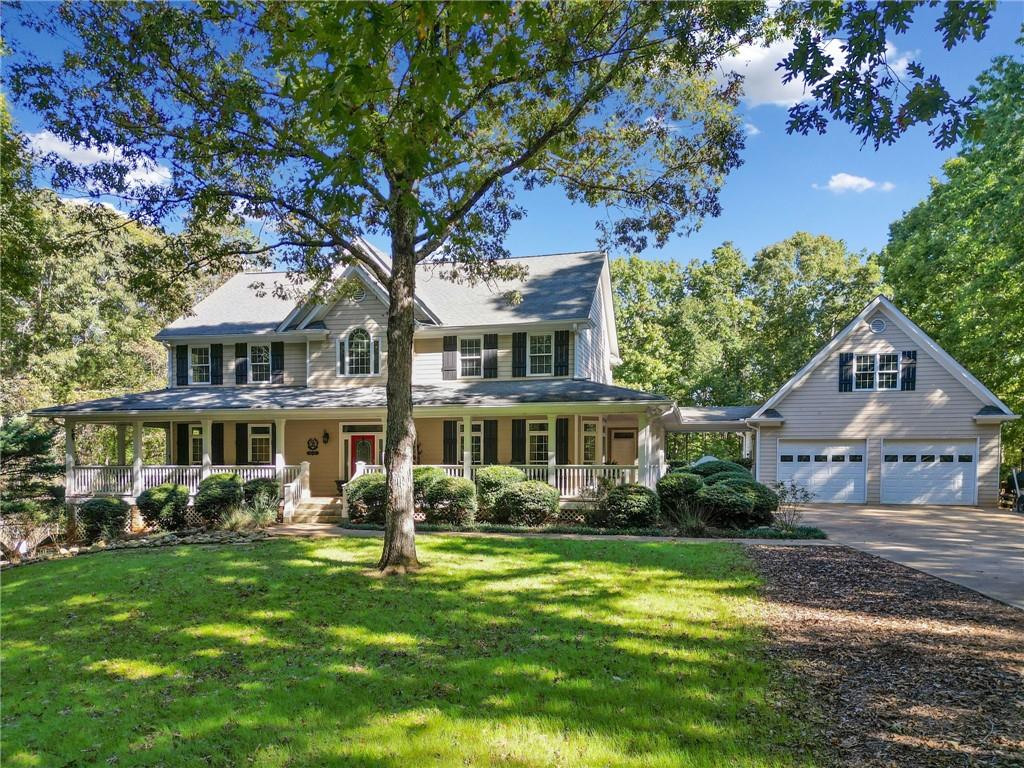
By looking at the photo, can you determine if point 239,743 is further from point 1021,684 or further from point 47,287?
point 47,287

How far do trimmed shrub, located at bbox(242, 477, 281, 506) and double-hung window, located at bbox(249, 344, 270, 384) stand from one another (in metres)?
4.79

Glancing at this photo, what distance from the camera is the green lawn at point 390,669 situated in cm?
375

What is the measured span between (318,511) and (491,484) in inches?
198

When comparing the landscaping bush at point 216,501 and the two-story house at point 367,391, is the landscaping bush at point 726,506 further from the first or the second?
the landscaping bush at point 216,501

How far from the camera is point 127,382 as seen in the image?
97.8 ft

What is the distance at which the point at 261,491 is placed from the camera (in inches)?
601

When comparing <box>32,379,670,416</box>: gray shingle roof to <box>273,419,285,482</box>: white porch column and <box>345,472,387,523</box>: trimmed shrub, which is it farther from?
<box>345,472,387,523</box>: trimmed shrub

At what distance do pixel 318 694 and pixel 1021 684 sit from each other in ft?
17.6

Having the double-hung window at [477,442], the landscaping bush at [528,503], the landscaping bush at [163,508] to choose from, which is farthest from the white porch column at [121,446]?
the landscaping bush at [528,503]

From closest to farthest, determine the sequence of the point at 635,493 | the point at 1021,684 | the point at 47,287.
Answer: the point at 1021,684 < the point at 635,493 < the point at 47,287

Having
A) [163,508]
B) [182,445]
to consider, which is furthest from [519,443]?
[182,445]

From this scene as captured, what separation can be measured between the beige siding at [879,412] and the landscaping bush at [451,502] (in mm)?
11103

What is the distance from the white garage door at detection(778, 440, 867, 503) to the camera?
1920 centimetres

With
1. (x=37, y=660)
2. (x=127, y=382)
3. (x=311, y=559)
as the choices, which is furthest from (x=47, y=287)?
(x=37, y=660)
